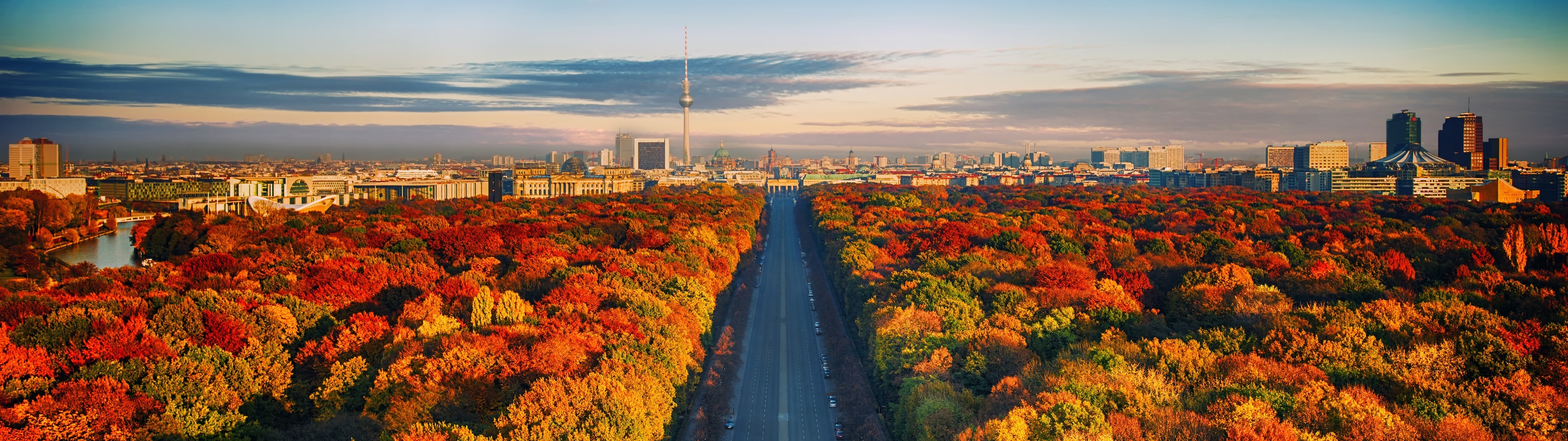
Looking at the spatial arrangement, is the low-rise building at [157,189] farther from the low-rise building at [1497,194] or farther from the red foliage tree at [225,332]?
the low-rise building at [1497,194]

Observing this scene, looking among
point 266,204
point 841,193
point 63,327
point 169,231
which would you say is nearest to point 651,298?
point 63,327

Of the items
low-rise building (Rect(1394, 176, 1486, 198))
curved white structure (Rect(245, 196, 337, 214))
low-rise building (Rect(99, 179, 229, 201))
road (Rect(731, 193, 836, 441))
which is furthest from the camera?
low-rise building (Rect(99, 179, 229, 201))

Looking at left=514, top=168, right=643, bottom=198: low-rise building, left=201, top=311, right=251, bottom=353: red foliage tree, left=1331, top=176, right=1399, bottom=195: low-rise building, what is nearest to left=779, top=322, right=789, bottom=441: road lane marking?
left=201, top=311, right=251, bottom=353: red foliage tree

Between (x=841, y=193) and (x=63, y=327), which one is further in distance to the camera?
(x=841, y=193)

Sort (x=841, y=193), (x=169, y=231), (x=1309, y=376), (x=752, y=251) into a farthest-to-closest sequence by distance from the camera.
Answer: (x=841, y=193)
(x=752, y=251)
(x=169, y=231)
(x=1309, y=376)

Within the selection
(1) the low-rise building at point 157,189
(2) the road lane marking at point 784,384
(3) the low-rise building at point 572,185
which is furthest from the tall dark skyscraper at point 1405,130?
(1) the low-rise building at point 157,189

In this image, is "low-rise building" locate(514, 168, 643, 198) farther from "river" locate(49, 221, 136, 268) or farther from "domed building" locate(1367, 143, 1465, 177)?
"domed building" locate(1367, 143, 1465, 177)

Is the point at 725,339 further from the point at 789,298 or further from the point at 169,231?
the point at 169,231
